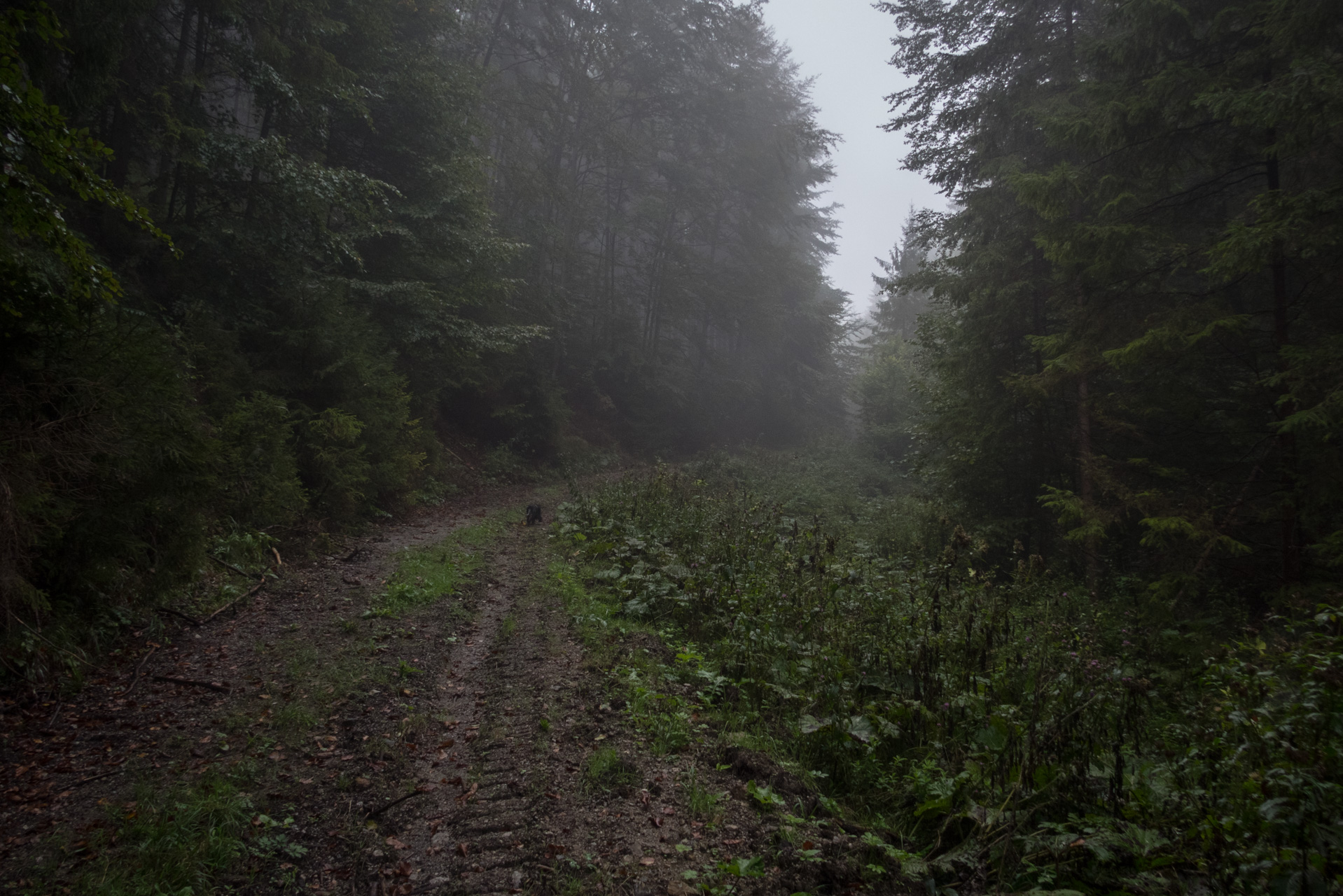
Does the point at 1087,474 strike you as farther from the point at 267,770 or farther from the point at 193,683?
the point at 193,683

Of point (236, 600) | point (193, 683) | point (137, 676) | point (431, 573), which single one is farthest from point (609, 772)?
point (431, 573)

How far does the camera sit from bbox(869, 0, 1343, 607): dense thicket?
23.6 feet

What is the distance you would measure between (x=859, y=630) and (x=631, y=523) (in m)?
5.81

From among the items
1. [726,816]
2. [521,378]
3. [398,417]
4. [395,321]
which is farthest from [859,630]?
[521,378]

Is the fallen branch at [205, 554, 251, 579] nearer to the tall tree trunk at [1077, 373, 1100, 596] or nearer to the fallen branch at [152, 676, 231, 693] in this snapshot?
the fallen branch at [152, 676, 231, 693]

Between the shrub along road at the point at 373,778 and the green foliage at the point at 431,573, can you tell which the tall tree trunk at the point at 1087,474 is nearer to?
the shrub along road at the point at 373,778

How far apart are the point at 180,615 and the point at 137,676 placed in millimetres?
1174

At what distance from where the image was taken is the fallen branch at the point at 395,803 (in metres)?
3.79

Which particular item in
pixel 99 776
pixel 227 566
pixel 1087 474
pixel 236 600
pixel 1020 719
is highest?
pixel 1087 474

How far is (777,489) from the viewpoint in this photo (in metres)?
20.1

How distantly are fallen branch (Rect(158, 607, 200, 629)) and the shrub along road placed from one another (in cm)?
5

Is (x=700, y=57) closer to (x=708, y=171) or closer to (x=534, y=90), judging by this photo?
(x=708, y=171)

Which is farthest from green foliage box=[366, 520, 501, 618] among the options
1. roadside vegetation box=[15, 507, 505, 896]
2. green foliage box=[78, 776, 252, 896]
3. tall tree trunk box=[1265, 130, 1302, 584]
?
tall tree trunk box=[1265, 130, 1302, 584]

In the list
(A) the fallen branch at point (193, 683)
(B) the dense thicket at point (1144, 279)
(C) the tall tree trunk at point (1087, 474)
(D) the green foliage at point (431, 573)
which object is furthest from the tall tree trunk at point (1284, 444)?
(A) the fallen branch at point (193, 683)
